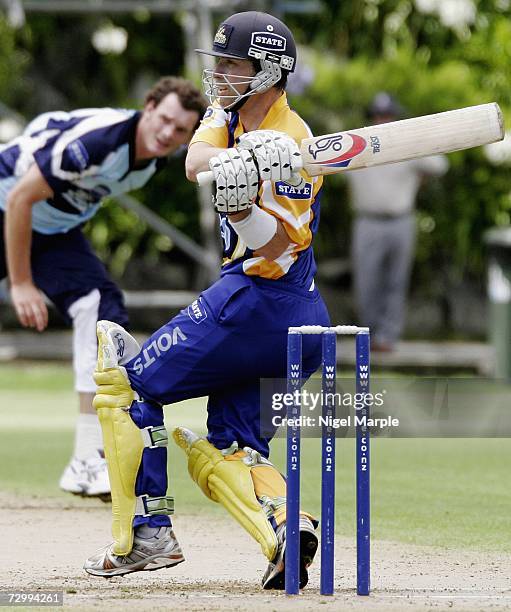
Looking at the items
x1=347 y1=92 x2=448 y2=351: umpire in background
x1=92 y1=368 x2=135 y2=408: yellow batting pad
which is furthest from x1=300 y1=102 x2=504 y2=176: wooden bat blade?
x1=347 y1=92 x2=448 y2=351: umpire in background

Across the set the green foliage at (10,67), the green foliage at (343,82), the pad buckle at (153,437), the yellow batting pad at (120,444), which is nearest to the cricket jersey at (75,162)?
the yellow batting pad at (120,444)

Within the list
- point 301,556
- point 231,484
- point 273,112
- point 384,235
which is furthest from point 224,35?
point 384,235

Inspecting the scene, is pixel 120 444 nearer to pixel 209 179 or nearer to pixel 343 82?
pixel 209 179

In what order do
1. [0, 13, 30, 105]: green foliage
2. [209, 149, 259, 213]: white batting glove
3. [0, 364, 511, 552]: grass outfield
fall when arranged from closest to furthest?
1. [209, 149, 259, 213]: white batting glove
2. [0, 364, 511, 552]: grass outfield
3. [0, 13, 30, 105]: green foliage

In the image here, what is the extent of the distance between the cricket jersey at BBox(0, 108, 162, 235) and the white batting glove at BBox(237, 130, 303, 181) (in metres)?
2.29

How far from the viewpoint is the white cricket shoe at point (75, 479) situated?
236 inches

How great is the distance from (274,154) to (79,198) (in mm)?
2593

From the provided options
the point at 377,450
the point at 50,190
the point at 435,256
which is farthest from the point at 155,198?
the point at 50,190

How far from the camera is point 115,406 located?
4227 millimetres

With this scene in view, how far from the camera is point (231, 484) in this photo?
4164 mm

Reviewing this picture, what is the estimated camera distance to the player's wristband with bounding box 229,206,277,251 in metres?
4.00

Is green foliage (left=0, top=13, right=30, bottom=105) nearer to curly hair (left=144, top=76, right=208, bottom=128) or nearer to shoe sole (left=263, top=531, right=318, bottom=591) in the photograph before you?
curly hair (left=144, top=76, right=208, bottom=128)

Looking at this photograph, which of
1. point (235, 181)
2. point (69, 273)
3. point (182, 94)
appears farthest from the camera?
point (69, 273)

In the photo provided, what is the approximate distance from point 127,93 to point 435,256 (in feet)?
11.3
